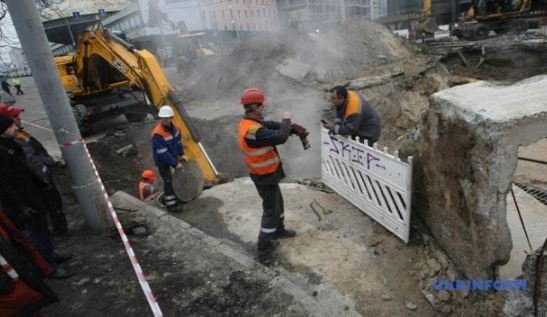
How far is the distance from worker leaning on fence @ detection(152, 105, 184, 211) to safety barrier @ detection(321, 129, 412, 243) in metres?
2.42

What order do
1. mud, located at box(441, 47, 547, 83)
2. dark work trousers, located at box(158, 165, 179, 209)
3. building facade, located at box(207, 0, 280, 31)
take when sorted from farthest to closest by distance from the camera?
building facade, located at box(207, 0, 280, 31)
mud, located at box(441, 47, 547, 83)
dark work trousers, located at box(158, 165, 179, 209)

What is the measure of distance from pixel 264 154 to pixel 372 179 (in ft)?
4.99

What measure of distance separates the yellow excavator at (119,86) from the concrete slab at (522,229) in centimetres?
463

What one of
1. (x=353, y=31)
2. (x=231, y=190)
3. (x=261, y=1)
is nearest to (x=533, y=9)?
(x=353, y=31)

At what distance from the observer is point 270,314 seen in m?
3.28

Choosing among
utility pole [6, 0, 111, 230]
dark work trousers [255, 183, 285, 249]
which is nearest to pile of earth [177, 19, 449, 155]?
dark work trousers [255, 183, 285, 249]

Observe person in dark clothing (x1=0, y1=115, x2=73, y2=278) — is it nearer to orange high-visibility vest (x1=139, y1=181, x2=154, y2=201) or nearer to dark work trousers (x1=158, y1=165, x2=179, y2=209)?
dark work trousers (x1=158, y1=165, x2=179, y2=209)

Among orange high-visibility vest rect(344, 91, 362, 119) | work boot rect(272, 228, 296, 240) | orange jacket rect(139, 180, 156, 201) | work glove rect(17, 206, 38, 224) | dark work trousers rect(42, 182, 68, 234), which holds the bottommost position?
orange jacket rect(139, 180, 156, 201)

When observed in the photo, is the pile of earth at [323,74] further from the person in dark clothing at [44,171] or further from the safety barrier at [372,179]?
the person in dark clothing at [44,171]

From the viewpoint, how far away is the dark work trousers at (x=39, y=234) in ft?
13.6

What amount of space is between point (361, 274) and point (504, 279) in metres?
1.36

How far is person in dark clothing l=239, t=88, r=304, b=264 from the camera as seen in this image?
4.07 metres

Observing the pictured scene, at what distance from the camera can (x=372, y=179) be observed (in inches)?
188

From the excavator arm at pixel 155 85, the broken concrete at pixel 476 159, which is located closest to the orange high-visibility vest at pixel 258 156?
the broken concrete at pixel 476 159
